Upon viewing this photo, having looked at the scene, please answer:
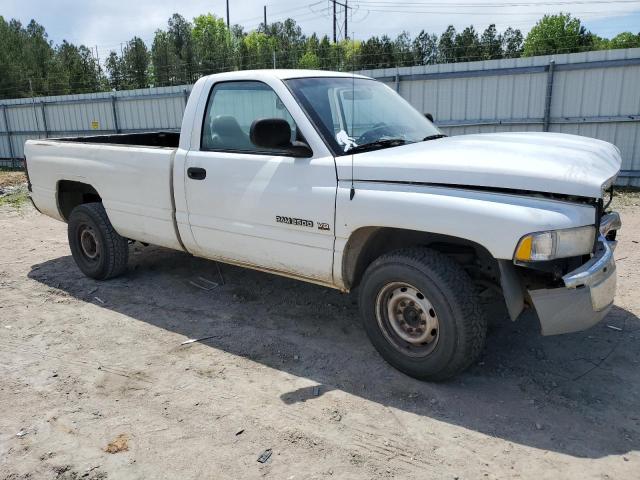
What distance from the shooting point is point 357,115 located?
13.4ft

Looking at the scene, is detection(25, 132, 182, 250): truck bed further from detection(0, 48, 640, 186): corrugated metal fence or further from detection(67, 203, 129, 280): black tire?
detection(0, 48, 640, 186): corrugated metal fence

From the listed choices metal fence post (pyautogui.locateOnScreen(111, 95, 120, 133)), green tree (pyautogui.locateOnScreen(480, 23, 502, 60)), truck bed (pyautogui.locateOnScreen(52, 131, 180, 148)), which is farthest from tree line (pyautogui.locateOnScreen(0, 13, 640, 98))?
truck bed (pyautogui.locateOnScreen(52, 131, 180, 148))

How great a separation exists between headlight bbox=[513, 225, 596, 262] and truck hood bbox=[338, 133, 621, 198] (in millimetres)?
217

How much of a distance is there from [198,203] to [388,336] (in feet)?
6.28

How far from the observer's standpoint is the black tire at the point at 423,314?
10.7 feet

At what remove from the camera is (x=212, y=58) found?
41.4 metres

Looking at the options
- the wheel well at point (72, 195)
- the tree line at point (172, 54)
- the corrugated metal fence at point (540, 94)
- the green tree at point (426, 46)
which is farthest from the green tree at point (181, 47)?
the wheel well at point (72, 195)

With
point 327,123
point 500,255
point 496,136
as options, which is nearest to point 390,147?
point 327,123

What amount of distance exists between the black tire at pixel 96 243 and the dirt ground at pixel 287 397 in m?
0.52

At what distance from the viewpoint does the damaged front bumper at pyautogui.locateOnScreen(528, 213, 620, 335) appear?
3008 mm

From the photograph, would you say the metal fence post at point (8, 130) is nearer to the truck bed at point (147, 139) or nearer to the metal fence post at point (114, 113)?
the metal fence post at point (114, 113)

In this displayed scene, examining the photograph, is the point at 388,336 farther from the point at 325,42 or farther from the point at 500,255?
the point at 325,42

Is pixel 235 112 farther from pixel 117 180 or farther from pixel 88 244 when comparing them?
pixel 88 244

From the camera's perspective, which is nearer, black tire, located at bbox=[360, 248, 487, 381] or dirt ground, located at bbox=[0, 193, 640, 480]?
dirt ground, located at bbox=[0, 193, 640, 480]
